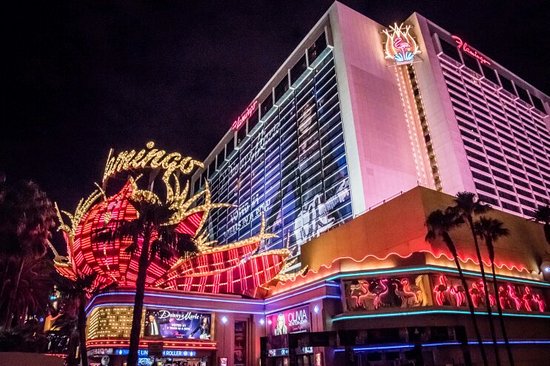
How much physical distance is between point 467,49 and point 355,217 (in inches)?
2651

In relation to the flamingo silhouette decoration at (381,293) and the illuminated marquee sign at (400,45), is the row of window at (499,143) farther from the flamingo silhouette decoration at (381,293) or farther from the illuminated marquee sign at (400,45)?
the flamingo silhouette decoration at (381,293)

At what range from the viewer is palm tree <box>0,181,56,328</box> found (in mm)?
32062

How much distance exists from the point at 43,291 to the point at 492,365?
38.2 metres

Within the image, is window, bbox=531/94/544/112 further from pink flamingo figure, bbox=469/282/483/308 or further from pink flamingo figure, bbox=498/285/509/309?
pink flamingo figure, bbox=469/282/483/308

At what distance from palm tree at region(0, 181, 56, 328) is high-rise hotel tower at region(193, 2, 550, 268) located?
41.9 metres

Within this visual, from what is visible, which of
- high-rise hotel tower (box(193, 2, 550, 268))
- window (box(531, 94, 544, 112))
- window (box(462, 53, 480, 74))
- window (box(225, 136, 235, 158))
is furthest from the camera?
window (box(225, 136, 235, 158))

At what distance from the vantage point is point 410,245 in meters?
31.3

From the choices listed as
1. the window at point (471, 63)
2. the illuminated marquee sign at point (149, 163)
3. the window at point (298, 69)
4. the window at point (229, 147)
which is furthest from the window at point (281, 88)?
the illuminated marquee sign at point (149, 163)

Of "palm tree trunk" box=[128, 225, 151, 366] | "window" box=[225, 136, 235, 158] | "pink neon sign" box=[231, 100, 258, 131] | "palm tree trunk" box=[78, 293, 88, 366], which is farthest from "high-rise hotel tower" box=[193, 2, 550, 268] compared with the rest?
"palm tree trunk" box=[128, 225, 151, 366]

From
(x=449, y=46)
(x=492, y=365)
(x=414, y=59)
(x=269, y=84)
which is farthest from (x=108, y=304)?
(x=449, y=46)

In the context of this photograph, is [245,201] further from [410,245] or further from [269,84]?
[410,245]

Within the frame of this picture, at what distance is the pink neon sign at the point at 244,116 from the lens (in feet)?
373

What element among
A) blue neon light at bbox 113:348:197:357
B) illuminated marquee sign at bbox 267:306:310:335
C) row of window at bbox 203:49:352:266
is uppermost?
row of window at bbox 203:49:352:266

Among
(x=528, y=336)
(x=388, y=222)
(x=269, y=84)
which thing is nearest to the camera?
(x=528, y=336)
